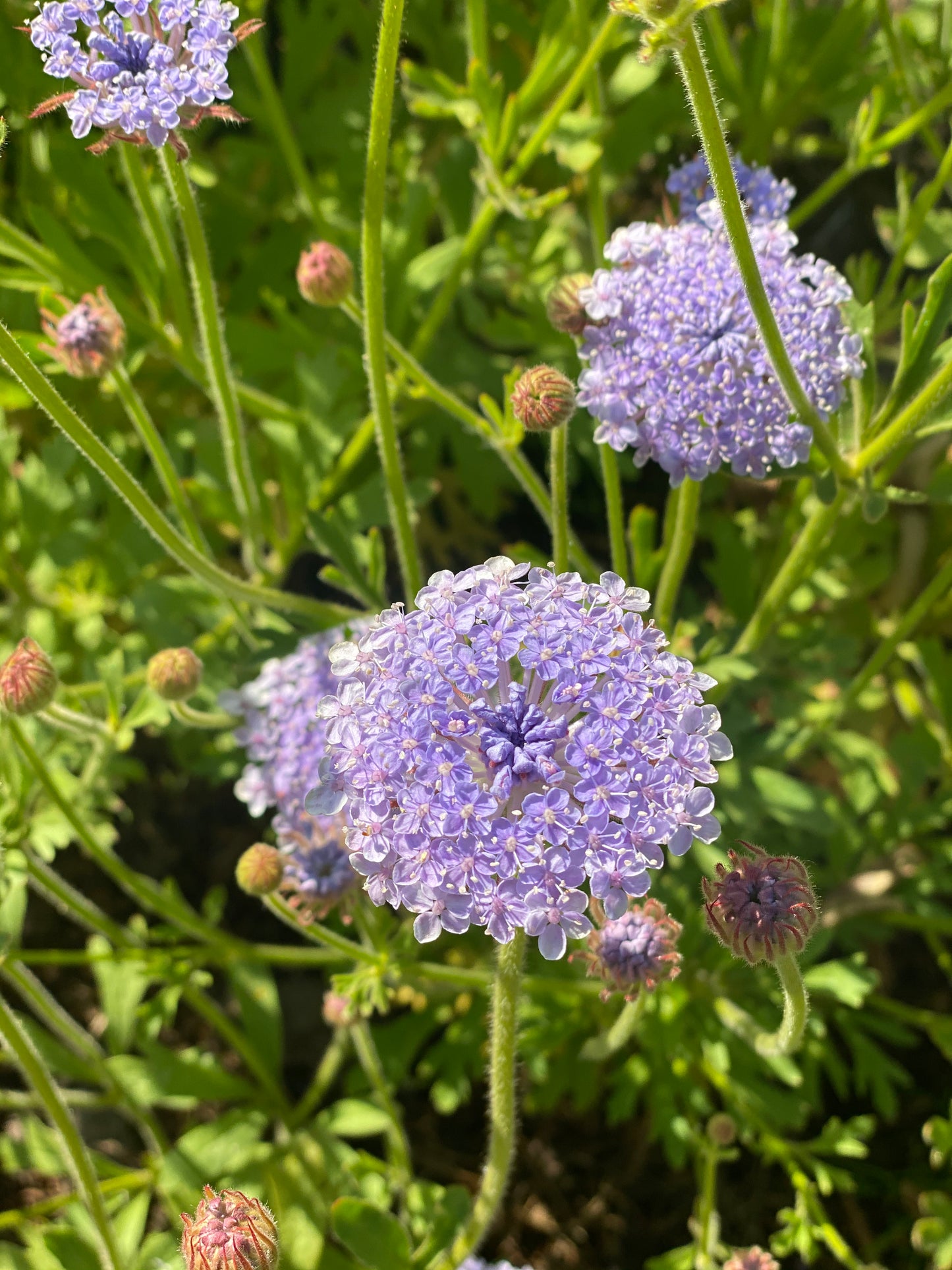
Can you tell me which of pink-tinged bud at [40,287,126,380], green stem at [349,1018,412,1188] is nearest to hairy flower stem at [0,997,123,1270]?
green stem at [349,1018,412,1188]

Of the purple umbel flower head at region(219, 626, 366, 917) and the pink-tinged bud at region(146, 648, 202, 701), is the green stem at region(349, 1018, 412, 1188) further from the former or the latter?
the pink-tinged bud at region(146, 648, 202, 701)

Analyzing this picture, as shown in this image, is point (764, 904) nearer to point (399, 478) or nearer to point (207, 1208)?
point (207, 1208)

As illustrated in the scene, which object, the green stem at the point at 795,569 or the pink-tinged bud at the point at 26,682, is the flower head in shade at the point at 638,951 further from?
the pink-tinged bud at the point at 26,682

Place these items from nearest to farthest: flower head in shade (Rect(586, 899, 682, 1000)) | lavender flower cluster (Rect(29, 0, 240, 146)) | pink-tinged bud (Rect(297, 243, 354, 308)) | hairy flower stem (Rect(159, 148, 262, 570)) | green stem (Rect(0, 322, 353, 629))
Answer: green stem (Rect(0, 322, 353, 629)), lavender flower cluster (Rect(29, 0, 240, 146)), flower head in shade (Rect(586, 899, 682, 1000)), hairy flower stem (Rect(159, 148, 262, 570)), pink-tinged bud (Rect(297, 243, 354, 308))

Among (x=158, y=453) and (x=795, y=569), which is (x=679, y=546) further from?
(x=158, y=453)

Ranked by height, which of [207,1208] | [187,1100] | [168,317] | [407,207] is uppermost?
[407,207]

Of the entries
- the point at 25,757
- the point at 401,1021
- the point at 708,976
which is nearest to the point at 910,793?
the point at 708,976

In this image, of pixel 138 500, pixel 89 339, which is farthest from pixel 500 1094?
pixel 89 339
